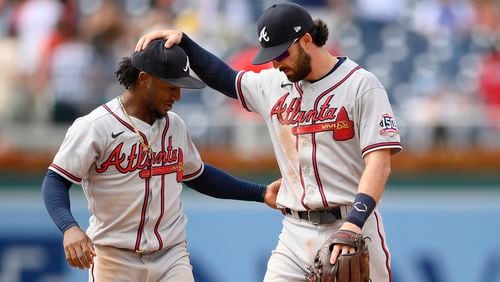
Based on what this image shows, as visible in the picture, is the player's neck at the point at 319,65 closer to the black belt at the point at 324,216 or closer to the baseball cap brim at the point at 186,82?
the baseball cap brim at the point at 186,82

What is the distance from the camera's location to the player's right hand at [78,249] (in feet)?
16.4

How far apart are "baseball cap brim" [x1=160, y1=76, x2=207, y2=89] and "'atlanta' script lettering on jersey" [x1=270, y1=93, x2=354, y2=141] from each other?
1.43ft

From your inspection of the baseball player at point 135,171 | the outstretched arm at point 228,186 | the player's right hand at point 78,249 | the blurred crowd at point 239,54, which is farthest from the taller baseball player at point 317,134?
the blurred crowd at point 239,54

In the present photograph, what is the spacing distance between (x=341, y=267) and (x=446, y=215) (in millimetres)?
4325

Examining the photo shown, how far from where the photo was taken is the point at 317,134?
Result: 5.34 m

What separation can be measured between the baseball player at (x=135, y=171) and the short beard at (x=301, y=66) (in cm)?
46

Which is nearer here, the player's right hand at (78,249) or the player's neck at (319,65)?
the player's right hand at (78,249)

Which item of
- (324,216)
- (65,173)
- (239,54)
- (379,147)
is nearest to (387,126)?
(379,147)

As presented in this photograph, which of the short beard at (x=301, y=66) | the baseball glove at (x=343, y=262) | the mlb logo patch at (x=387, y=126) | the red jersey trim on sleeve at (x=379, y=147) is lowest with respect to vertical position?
the baseball glove at (x=343, y=262)

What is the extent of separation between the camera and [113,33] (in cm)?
1013

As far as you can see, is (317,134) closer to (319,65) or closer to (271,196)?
(319,65)

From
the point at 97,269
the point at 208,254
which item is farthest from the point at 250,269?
the point at 97,269

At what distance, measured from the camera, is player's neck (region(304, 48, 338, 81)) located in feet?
17.7

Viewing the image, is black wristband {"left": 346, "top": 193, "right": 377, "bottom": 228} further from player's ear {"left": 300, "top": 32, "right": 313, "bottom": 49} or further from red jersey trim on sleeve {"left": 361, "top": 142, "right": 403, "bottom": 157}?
player's ear {"left": 300, "top": 32, "right": 313, "bottom": 49}
